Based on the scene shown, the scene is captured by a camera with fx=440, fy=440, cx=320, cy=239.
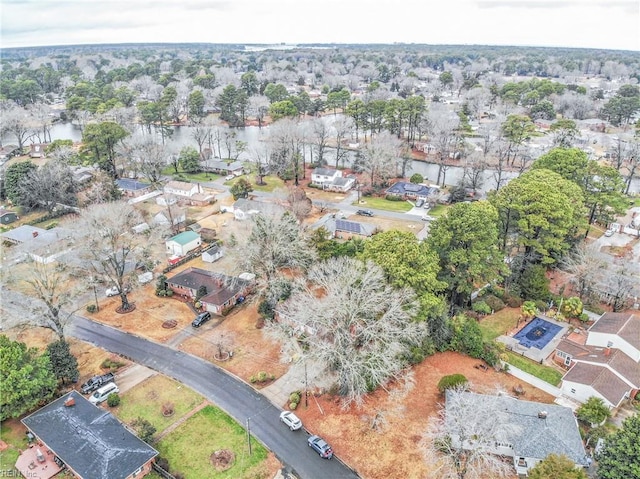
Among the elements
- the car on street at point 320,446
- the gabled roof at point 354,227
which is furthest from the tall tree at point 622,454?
the gabled roof at point 354,227

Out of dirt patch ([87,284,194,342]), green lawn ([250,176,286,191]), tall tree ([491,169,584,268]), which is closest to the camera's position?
dirt patch ([87,284,194,342])

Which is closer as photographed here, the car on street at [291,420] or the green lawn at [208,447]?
the green lawn at [208,447]

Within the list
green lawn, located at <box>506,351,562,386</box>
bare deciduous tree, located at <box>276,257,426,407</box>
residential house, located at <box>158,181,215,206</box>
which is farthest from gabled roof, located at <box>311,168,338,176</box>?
green lawn, located at <box>506,351,562,386</box>

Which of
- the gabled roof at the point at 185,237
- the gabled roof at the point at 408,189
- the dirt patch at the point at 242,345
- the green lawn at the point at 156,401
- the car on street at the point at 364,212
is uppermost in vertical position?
the gabled roof at the point at 408,189

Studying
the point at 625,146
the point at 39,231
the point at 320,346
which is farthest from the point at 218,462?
the point at 625,146

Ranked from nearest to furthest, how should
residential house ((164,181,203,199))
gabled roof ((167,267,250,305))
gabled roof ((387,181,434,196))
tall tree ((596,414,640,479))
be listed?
tall tree ((596,414,640,479)), gabled roof ((167,267,250,305)), gabled roof ((387,181,434,196)), residential house ((164,181,203,199))

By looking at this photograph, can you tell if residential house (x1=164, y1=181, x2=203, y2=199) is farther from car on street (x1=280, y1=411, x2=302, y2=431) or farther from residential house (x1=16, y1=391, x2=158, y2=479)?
car on street (x1=280, y1=411, x2=302, y2=431)

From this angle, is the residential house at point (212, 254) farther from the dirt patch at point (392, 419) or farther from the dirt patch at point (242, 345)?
the dirt patch at point (392, 419)
